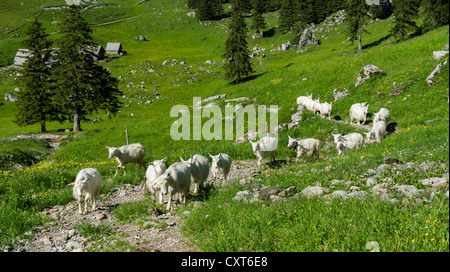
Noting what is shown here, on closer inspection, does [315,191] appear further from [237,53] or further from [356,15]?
[356,15]

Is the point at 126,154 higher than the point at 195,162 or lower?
lower

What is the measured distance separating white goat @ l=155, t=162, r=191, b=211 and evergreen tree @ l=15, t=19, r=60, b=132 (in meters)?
37.7

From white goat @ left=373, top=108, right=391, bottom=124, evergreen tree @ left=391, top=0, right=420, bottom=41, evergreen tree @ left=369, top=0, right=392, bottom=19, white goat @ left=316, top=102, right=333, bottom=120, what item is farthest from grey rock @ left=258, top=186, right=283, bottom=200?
evergreen tree @ left=369, top=0, right=392, bottom=19

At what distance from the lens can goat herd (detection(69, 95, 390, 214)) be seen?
9805mm

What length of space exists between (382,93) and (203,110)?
2168cm

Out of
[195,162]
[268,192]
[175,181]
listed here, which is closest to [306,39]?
[195,162]

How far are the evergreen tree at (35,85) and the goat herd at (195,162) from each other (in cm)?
3011

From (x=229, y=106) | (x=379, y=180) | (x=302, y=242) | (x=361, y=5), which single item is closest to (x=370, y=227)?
(x=302, y=242)

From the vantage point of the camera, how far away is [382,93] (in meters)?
23.7

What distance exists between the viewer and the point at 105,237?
762 centimetres

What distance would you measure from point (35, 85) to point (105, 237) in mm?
40713

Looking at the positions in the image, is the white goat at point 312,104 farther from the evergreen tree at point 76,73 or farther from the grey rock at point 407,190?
the evergreen tree at point 76,73
